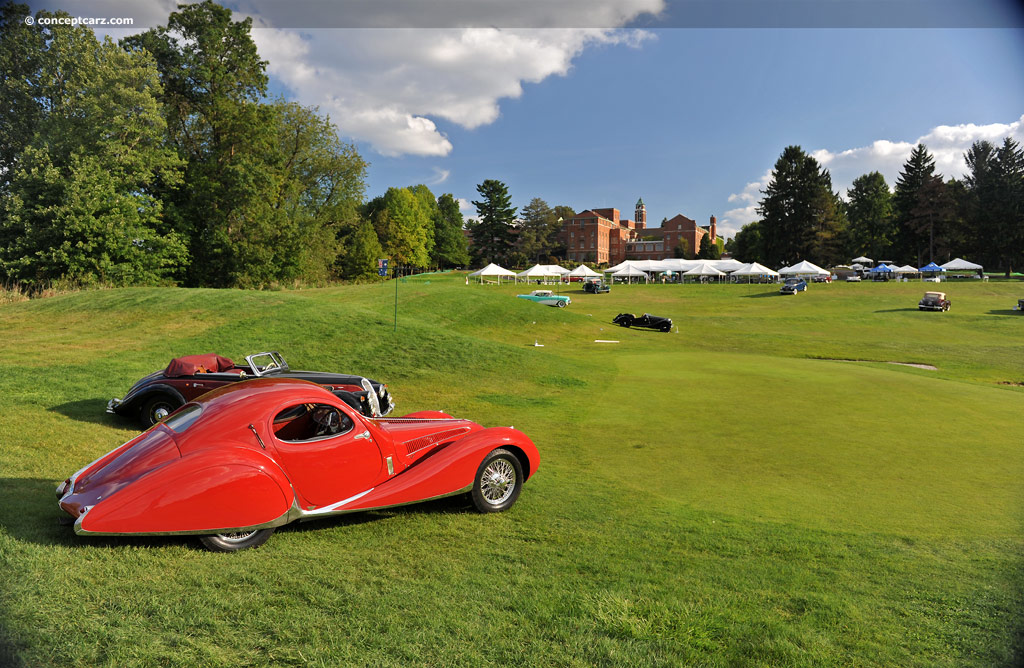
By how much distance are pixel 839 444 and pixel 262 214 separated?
46029 millimetres

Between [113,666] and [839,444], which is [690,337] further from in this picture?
[113,666]

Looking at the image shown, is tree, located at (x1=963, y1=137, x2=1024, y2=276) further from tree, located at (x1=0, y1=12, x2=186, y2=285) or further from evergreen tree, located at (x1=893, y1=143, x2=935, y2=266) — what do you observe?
tree, located at (x1=0, y1=12, x2=186, y2=285)

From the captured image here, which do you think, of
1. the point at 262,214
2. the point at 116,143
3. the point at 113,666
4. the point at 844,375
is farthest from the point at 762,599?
the point at 262,214

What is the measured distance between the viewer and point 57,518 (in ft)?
17.0

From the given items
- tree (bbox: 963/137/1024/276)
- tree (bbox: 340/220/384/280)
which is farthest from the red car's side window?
tree (bbox: 340/220/384/280)

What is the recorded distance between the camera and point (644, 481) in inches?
321

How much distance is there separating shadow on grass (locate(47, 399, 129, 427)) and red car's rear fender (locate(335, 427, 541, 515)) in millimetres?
7388

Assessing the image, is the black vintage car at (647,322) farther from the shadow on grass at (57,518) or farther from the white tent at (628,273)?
the white tent at (628,273)

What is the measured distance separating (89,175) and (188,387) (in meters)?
34.5

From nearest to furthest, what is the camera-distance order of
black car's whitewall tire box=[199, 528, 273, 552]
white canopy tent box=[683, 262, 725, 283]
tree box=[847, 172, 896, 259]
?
black car's whitewall tire box=[199, 528, 273, 552] → white canopy tent box=[683, 262, 725, 283] → tree box=[847, 172, 896, 259]

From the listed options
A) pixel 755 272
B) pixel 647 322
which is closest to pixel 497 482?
pixel 647 322

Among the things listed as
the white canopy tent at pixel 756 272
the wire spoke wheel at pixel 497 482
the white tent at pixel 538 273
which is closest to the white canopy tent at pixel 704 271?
the white canopy tent at pixel 756 272

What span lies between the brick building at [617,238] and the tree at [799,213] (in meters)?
45.0

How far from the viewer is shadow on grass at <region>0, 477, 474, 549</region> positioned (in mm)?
4727
